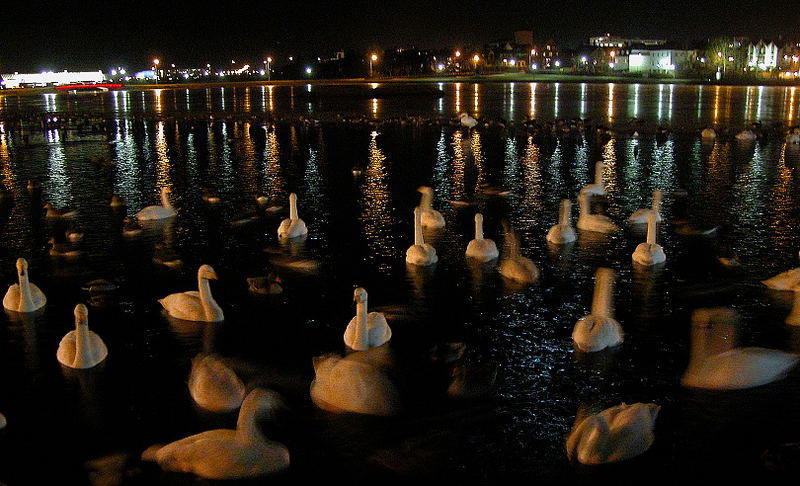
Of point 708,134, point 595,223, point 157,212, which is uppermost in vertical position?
point 708,134

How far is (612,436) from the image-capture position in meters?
8.50

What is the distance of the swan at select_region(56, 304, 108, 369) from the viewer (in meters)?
10.8

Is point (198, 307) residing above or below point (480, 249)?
below

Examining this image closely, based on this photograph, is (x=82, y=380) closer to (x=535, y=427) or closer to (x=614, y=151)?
(x=535, y=427)

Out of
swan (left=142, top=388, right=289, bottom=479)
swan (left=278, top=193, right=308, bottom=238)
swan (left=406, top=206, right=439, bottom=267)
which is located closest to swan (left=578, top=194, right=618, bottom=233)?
swan (left=406, top=206, right=439, bottom=267)

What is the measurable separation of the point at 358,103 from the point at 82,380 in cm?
6553

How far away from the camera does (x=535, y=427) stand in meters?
9.23

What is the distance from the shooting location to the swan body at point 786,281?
1337cm

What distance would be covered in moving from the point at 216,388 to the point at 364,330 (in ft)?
7.65

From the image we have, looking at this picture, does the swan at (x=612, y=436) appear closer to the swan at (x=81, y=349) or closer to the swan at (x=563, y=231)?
the swan at (x=81, y=349)

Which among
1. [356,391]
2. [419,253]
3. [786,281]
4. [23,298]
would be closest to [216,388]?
[356,391]

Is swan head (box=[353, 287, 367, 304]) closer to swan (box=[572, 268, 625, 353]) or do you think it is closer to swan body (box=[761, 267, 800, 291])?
swan (box=[572, 268, 625, 353])

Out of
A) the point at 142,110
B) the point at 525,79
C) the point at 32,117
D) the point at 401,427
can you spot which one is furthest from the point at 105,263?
the point at 525,79

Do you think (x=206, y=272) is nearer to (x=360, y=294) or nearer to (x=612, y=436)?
(x=360, y=294)
